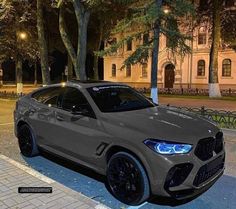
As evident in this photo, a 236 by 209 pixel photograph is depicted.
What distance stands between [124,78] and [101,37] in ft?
57.2

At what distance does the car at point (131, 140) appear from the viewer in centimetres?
443

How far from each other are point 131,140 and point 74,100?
176cm

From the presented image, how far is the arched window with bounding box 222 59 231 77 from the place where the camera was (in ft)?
115

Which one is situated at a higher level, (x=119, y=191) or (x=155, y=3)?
(x=155, y=3)

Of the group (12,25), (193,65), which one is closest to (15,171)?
(12,25)

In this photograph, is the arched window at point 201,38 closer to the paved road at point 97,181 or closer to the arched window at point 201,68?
the arched window at point 201,68

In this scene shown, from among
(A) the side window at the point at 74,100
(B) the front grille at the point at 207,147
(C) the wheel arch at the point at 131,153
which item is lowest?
(C) the wheel arch at the point at 131,153

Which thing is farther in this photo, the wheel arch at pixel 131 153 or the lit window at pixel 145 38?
the lit window at pixel 145 38

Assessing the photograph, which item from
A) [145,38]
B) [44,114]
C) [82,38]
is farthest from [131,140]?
[82,38]

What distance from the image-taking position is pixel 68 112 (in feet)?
19.6

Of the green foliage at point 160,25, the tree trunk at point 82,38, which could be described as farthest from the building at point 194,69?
the green foliage at point 160,25

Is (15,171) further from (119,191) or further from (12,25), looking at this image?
(12,25)

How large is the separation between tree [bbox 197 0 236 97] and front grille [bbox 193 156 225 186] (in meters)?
20.1

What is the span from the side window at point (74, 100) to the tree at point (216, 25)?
1950 cm
